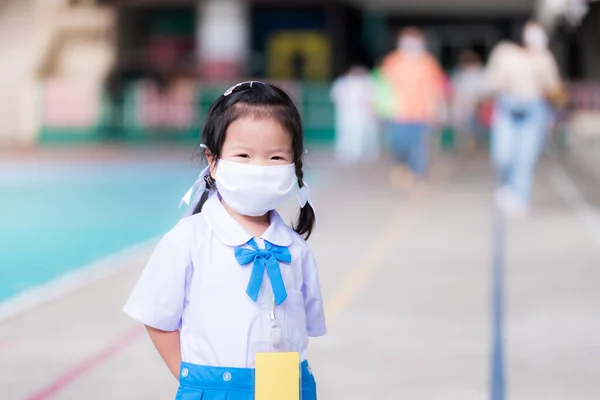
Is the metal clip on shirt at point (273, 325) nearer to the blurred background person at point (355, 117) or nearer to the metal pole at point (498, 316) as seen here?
the metal pole at point (498, 316)

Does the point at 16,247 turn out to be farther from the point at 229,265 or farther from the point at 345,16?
the point at 345,16

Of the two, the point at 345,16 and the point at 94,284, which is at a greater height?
the point at 345,16

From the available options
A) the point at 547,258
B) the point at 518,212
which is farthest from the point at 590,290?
the point at 518,212

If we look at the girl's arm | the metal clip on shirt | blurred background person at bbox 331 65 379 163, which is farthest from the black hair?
blurred background person at bbox 331 65 379 163

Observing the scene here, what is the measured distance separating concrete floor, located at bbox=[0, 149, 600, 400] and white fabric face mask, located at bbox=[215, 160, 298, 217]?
2.21m

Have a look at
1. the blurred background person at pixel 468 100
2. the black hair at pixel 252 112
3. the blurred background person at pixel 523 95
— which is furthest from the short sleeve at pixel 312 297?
the blurred background person at pixel 468 100

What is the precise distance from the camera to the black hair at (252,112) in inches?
134

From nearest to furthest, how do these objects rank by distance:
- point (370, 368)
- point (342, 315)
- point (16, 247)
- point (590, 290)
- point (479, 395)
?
point (479, 395), point (370, 368), point (342, 315), point (590, 290), point (16, 247)

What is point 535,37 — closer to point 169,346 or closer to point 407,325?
point 407,325

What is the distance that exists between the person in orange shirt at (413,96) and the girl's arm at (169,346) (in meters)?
13.5

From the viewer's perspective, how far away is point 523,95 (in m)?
13.0

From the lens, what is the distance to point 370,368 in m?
6.00

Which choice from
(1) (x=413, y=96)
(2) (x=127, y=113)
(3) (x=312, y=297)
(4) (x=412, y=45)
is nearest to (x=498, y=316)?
(3) (x=312, y=297)

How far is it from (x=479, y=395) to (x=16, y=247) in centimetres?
656
